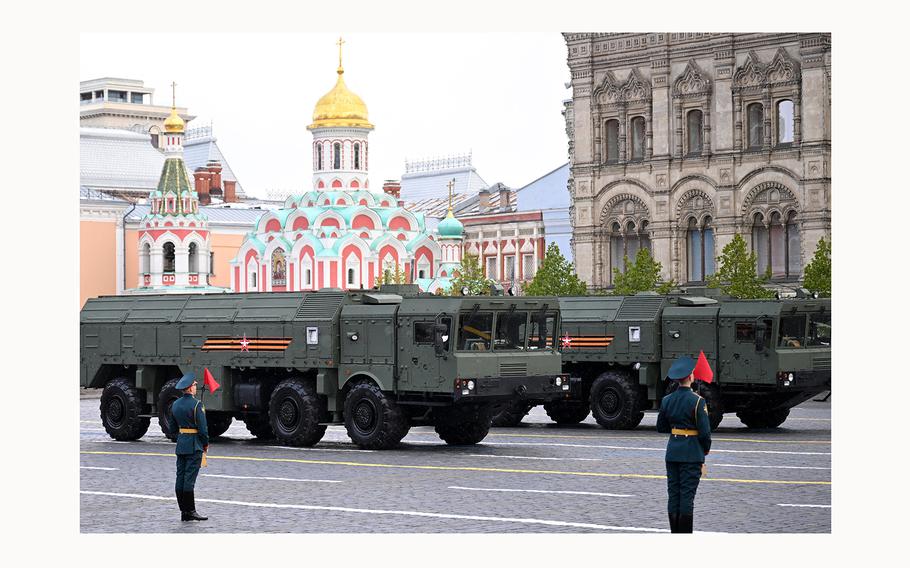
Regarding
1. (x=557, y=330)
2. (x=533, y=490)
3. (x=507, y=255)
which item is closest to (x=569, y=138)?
(x=507, y=255)


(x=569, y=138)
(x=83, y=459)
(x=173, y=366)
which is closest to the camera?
(x=83, y=459)

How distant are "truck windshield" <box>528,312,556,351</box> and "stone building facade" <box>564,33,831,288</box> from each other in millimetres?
27417

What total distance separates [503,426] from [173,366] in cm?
639

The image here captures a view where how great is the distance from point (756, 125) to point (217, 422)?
31023 mm

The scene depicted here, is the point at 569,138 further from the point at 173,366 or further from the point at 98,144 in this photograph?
the point at 173,366

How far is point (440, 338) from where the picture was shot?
23.6 m

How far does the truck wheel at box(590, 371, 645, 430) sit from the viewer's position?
92.4ft

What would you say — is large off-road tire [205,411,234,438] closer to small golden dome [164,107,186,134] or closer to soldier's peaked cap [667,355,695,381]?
soldier's peaked cap [667,355,695,381]

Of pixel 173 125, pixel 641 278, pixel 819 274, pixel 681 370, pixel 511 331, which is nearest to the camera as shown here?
pixel 681 370

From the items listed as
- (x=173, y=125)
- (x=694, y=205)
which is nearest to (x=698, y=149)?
(x=694, y=205)

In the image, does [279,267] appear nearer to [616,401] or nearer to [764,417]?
[616,401]

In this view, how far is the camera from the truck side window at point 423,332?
78.5 ft

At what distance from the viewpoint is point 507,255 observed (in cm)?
8619

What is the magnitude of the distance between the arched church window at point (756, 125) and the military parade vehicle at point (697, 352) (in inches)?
1009
